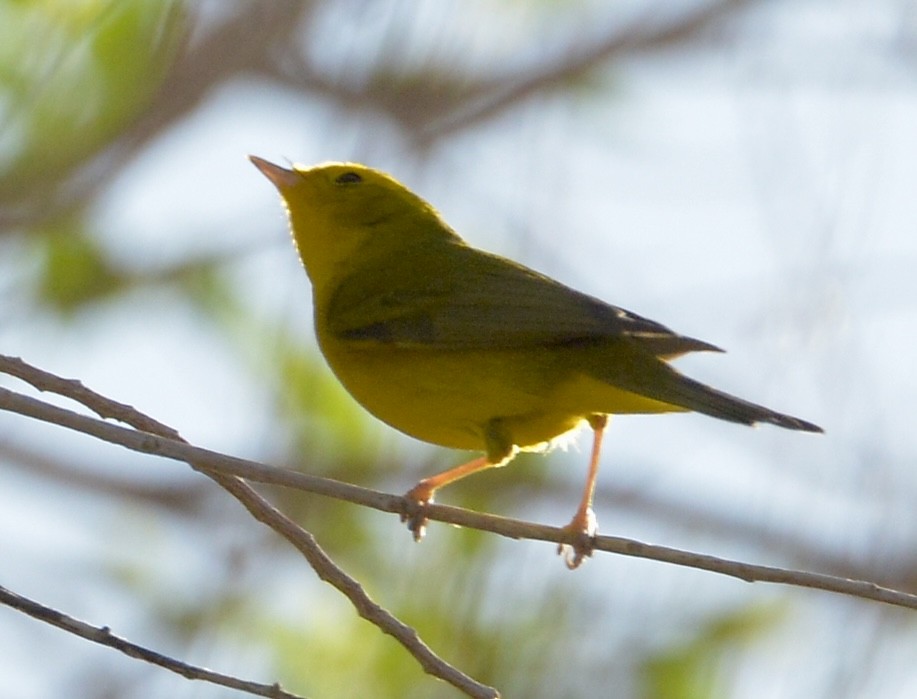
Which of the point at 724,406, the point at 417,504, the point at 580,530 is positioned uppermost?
the point at 724,406

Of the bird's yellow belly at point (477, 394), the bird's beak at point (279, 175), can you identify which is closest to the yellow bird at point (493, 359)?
the bird's yellow belly at point (477, 394)

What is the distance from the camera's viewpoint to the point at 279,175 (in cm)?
600

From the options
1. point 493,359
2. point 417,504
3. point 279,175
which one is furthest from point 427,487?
point 279,175

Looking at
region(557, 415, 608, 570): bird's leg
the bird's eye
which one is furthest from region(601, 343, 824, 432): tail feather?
the bird's eye

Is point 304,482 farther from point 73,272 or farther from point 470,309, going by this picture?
point 73,272

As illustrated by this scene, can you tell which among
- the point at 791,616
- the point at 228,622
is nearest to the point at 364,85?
the point at 228,622

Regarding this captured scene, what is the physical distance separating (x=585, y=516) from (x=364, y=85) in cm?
192

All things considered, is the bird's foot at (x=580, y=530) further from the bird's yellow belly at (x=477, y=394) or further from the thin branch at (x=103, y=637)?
the thin branch at (x=103, y=637)

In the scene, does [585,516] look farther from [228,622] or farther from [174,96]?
[174,96]

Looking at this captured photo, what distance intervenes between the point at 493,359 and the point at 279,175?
163 centimetres

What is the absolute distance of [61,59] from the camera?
5.23 m

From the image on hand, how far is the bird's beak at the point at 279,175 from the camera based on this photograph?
5.97 m

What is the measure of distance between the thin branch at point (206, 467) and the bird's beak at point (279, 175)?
2.66 meters

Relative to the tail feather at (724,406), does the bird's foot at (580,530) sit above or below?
below
